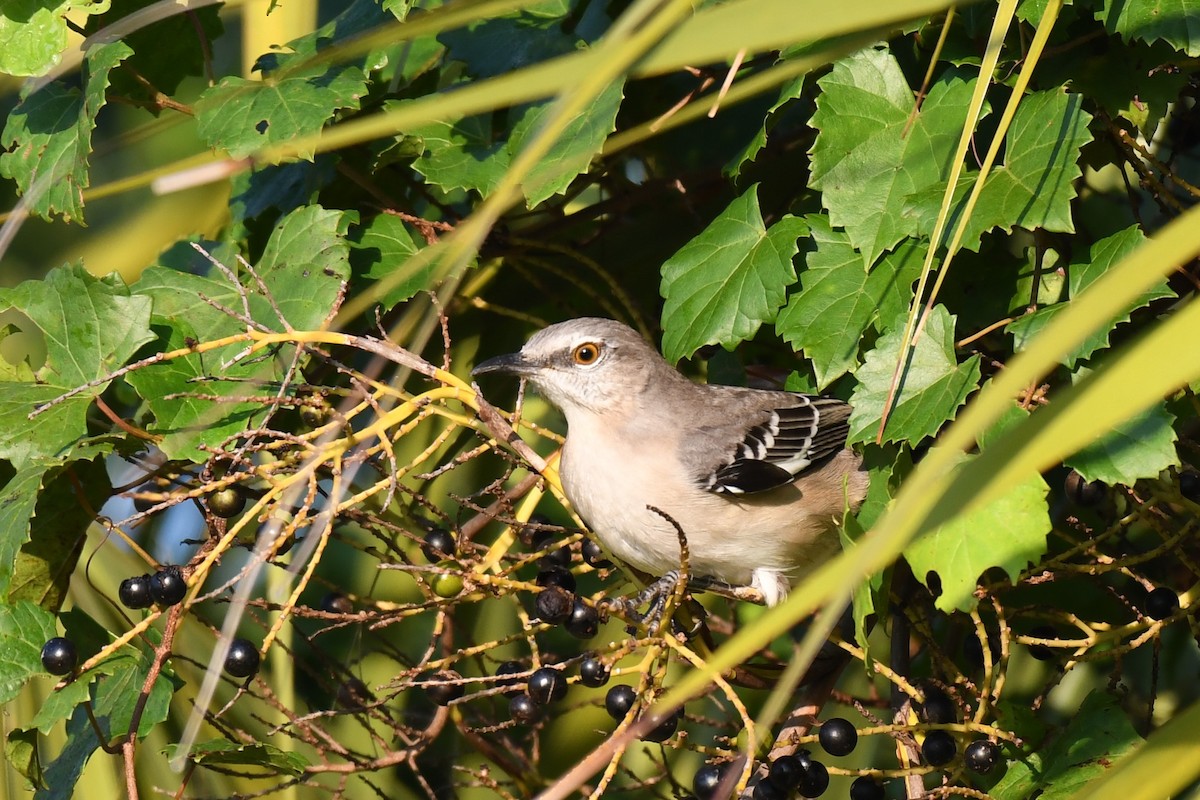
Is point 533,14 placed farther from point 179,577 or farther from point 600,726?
point 600,726

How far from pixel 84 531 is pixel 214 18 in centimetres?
161

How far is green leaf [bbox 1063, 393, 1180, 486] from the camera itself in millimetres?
2377

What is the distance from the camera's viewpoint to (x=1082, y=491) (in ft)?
10.1

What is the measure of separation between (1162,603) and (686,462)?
1.53 m

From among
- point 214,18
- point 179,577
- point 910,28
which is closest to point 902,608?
point 910,28

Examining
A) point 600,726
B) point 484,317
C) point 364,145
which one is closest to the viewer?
point 364,145

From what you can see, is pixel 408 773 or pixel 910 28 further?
pixel 408 773

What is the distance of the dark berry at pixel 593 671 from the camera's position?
2.47 meters

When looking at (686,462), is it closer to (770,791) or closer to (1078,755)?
(770,791)

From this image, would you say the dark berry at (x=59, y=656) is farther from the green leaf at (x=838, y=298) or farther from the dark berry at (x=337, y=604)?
the green leaf at (x=838, y=298)

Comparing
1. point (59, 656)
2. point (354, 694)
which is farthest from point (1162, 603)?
point (59, 656)

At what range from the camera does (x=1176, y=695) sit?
4297 millimetres

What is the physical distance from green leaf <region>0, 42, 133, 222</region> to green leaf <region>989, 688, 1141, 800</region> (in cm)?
267

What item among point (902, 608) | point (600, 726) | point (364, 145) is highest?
point (364, 145)
